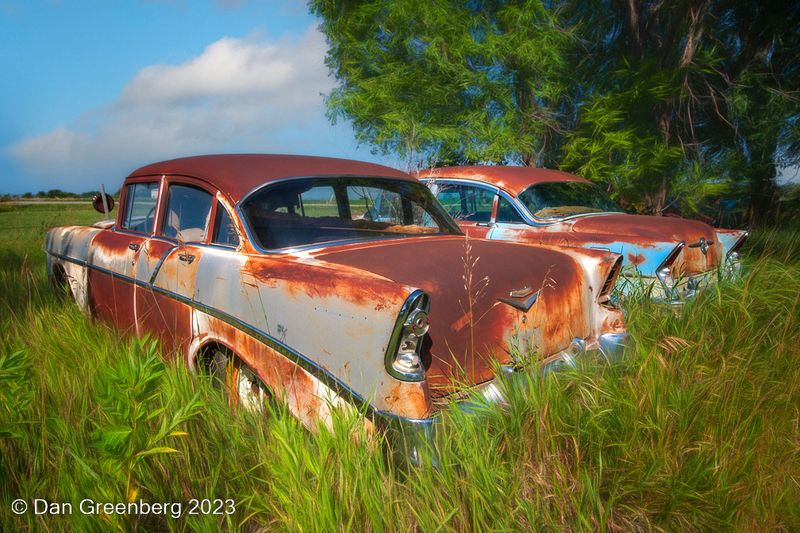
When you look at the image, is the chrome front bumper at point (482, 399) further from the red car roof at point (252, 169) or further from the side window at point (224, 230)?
the red car roof at point (252, 169)

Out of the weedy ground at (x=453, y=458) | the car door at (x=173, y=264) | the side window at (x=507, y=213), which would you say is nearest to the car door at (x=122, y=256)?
the car door at (x=173, y=264)

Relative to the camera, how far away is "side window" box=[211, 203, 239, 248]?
2.73 meters

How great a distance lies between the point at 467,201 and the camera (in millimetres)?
5539

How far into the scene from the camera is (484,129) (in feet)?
33.1

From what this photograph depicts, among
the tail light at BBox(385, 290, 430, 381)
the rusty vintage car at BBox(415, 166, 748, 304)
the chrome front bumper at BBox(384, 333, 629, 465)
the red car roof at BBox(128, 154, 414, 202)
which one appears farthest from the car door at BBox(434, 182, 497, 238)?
the tail light at BBox(385, 290, 430, 381)

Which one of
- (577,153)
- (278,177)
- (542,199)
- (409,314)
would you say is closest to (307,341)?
(409,314)

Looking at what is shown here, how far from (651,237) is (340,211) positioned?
2.61m

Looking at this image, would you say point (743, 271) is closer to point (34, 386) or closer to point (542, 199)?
point (542, 199)

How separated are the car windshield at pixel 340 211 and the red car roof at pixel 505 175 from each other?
1850 millimetres

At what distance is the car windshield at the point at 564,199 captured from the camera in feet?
16.9

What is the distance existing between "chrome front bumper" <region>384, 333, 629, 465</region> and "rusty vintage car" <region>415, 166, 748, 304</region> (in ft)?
3.31

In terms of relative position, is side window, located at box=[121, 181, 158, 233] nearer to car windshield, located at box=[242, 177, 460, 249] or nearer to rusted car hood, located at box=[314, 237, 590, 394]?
car windshield, located at box=[242, 177, 460, 249]

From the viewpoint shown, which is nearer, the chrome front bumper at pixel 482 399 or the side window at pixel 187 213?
the chrome front bumper at pixel 482 399

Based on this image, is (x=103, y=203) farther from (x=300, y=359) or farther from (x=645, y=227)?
(x=645, y=227)
